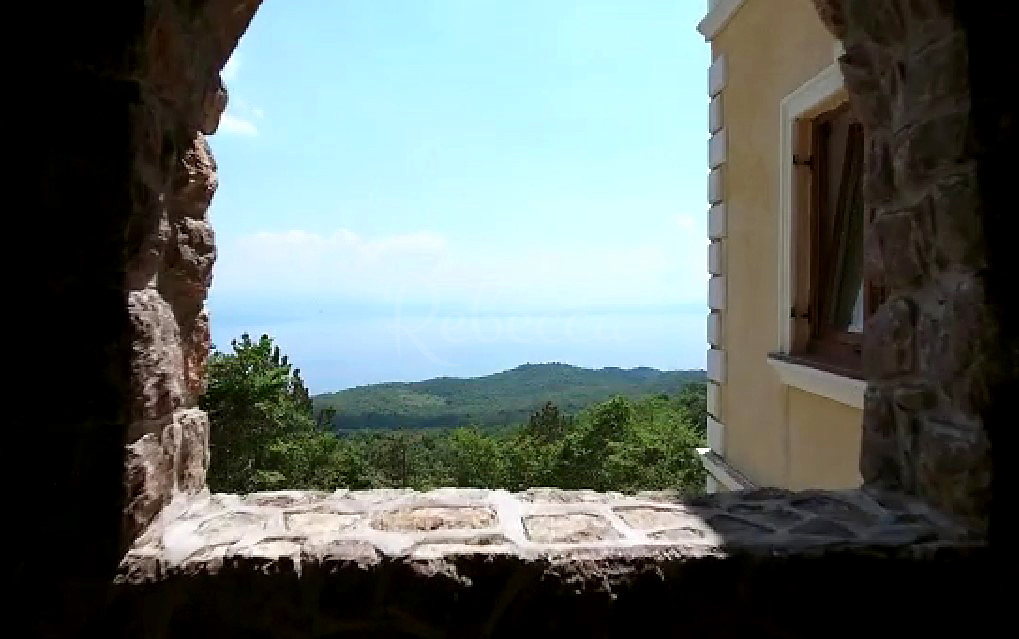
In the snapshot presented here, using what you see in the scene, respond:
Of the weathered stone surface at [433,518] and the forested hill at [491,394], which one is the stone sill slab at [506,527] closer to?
the weathered stone surface at [433,518]

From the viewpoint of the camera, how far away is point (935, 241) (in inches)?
66.2

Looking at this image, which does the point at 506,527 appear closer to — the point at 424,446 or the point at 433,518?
the point at 433,518

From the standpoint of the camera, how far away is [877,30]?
182 centimetres

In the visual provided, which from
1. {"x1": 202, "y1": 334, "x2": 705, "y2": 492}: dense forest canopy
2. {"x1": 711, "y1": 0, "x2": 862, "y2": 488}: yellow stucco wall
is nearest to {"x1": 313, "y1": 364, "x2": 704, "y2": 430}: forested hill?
{"x1": 202, "y1": 334, "x2": 705, "y2": 492}: dense forest canopy

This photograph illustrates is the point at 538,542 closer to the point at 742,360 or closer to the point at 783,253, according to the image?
the point at 783,253

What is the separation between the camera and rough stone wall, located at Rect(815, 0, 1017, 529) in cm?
155

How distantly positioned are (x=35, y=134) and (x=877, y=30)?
1.87 metres

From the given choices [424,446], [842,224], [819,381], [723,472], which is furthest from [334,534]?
[424,446]

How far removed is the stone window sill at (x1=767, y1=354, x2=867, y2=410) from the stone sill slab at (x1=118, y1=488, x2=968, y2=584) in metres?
1.07

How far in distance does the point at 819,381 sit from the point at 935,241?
5.54ft

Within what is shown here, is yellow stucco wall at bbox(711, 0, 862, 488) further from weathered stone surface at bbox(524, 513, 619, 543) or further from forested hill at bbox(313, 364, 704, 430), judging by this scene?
forested hill at bbox(313, 364, 704, 430)

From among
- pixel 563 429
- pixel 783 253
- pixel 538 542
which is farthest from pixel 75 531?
pixel 563 429

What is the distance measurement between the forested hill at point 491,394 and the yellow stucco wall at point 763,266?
7833 mm

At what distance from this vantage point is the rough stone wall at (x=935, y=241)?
5.07 feet
